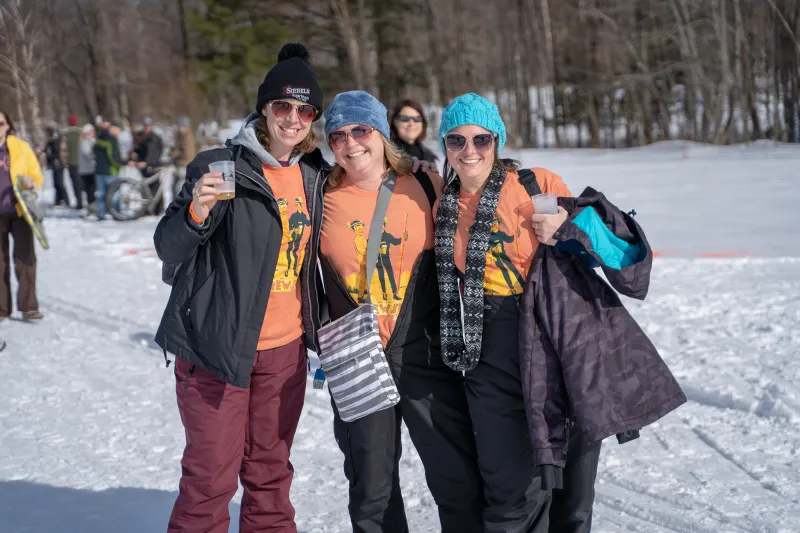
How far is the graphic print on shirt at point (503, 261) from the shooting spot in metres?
2.34

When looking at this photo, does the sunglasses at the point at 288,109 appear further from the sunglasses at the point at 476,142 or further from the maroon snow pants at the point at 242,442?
the maroon snow pants at the point at 242,442

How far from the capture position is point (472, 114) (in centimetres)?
234

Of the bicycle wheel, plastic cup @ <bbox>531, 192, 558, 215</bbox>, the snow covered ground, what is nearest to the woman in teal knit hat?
plastic cup @ <bbox>531, 192, 558, 215</bbox>

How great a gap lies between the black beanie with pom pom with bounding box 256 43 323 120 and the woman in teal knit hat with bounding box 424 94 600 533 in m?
0.47

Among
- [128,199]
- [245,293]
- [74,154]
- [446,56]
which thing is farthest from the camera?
[446,56]

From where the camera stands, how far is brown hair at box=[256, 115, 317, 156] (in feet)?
8.21

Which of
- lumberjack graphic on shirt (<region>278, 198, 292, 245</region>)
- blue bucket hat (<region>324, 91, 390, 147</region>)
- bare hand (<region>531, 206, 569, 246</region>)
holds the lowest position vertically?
bare hand (<region>531, 206, 569, 246</region>)

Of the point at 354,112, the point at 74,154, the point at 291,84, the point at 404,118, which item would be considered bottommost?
the point at 354,112

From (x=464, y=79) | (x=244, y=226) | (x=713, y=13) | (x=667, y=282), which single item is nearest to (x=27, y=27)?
(x=464, y=79)

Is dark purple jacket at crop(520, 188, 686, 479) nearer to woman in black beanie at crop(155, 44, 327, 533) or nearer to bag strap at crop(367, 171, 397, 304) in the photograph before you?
bag strap at crop(367, 171, 397, 304)


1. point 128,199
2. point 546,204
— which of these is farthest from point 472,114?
point 128,199

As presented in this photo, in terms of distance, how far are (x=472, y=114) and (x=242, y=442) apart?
1333 millimetres

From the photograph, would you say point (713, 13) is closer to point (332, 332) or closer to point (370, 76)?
point (370, 76)

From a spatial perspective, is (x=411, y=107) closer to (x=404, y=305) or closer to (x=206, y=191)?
(x=404, y=305)
